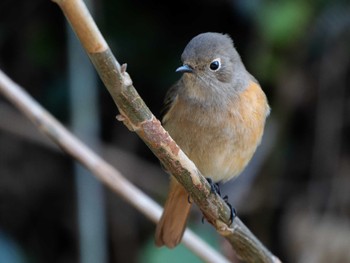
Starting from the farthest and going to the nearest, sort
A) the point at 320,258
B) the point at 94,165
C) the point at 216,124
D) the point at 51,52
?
1. the point at 51,52
2. the point at 320,258
3. the point at 216,124
4. the point at 94,165

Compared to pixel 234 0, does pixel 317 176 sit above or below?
below

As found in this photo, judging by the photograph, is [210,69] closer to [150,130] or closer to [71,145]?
[71,145]

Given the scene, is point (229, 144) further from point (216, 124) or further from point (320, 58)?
point (320, 58)

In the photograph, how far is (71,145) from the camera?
9.06 feet

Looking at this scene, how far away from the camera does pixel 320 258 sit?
4480mm

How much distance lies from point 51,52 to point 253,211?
1794 mm

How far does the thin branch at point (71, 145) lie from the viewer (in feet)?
8.94

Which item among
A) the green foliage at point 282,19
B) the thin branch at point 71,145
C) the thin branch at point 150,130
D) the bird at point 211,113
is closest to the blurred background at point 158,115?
the green foliage at point 282,19

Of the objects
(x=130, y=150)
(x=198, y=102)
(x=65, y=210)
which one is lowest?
(x=65, y=210)

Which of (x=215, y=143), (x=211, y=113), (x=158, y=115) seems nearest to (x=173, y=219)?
(x=215, y=143)

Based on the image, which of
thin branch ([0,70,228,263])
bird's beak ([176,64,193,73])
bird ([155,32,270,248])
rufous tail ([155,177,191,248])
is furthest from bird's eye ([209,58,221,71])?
thin branch ([0,70,228,263])

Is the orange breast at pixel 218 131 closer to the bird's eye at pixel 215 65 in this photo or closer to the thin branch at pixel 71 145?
the bird's eye at pixel 215 65

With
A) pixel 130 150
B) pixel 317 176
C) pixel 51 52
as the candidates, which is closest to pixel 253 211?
pixel 317 176

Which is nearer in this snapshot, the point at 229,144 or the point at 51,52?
the point at 229,144
